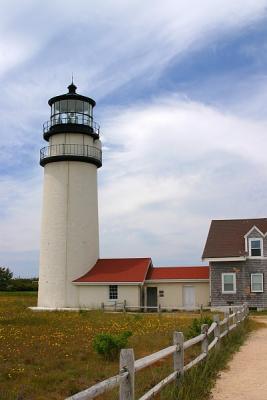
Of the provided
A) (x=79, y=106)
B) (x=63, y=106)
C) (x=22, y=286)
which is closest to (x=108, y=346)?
(x=79, y=106)

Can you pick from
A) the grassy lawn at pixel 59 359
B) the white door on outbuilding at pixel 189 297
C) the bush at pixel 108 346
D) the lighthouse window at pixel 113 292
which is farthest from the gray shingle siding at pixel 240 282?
the bush at pixel 108 346

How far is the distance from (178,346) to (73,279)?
2719cm

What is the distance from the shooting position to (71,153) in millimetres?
35969

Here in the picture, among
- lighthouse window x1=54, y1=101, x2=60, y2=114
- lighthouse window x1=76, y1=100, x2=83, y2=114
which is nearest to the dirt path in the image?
lighthouse window x1=76, y1=100, x2=83, y2=114

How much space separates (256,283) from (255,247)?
229cm

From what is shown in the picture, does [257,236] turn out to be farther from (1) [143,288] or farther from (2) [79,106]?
(2) [79,106]

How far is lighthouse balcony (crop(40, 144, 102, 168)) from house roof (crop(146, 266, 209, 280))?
28.5ft

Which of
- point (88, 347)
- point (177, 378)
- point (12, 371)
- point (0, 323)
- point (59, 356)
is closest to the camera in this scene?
point (177, 378)

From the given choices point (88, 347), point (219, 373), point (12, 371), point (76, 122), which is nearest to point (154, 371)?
point (219, 373)

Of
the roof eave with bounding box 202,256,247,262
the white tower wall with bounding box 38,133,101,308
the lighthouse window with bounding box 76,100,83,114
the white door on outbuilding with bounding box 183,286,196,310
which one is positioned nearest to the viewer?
the roof eave with bounding box 202,256,247,262

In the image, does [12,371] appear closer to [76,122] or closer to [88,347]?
[88,347]

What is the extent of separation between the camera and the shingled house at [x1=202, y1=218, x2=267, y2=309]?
109 feet

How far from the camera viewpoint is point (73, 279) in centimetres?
3519

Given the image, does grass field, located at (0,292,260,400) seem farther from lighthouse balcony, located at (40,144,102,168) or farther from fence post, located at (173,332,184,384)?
lighthouse balcony, located at (40,144,102,168)
